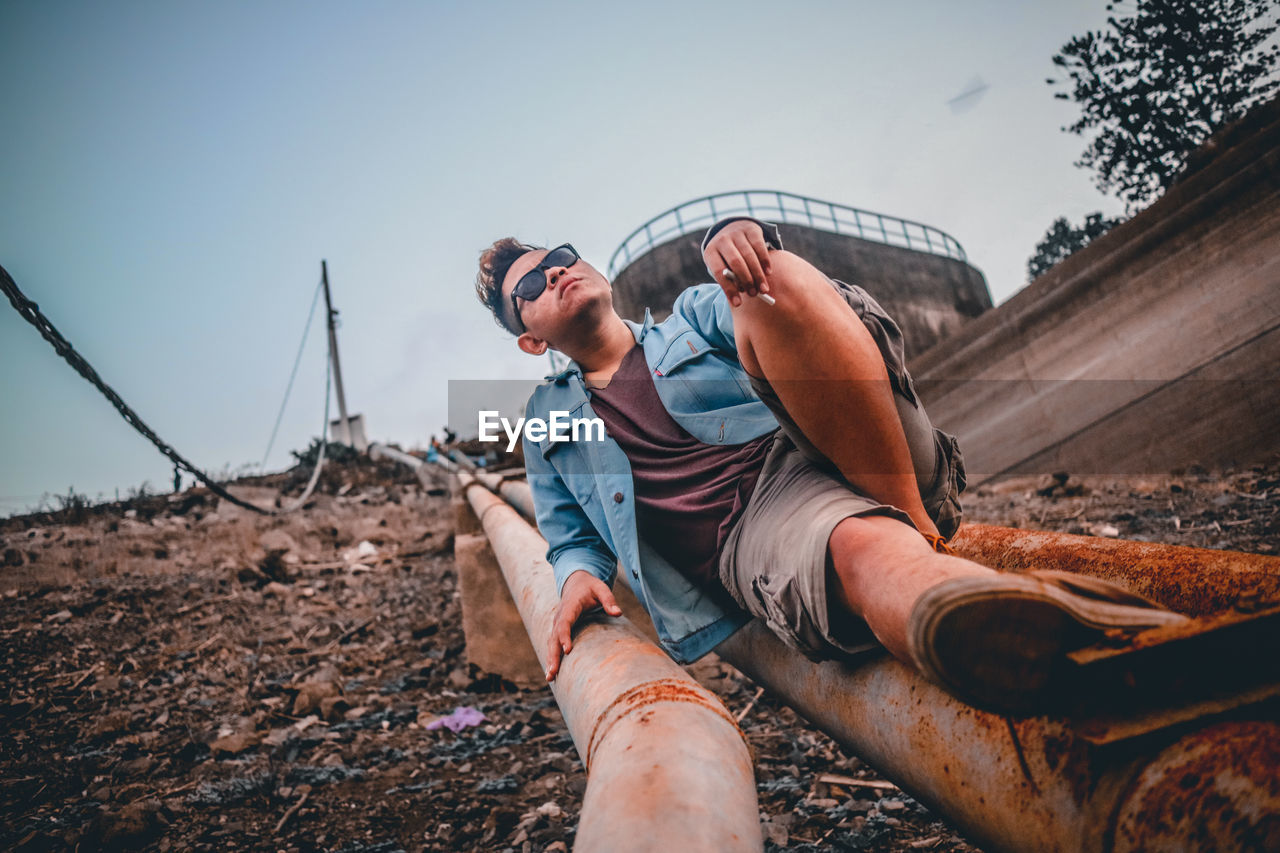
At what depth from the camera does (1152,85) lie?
12961 millimetres

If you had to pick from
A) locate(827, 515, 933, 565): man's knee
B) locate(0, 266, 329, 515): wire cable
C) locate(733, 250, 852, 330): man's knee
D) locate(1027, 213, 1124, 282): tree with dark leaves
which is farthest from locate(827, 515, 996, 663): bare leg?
locate(1027, 213, 1124, 282): tree with dark leaves

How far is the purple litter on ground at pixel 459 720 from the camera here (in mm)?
2609

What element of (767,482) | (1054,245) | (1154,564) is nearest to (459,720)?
(767,482)

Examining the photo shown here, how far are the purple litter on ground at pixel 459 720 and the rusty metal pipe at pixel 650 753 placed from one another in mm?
1707

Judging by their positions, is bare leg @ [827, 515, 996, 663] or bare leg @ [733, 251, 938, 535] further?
bare leg @ [733, 251, 938, 535]

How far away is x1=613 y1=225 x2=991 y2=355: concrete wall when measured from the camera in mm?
12414

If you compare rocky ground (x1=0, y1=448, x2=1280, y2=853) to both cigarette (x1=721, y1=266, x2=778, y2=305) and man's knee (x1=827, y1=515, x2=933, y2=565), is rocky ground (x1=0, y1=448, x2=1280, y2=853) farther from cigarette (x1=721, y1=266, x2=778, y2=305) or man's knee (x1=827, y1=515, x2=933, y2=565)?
cigarette (x1=721, y1=266, x2=778, y2=305)

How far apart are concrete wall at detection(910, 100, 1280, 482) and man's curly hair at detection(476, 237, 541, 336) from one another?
548 centimetres

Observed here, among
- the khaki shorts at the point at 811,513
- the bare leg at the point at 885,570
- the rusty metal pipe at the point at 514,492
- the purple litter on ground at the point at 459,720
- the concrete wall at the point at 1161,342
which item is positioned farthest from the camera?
the concrete wall at the point at 1161,342

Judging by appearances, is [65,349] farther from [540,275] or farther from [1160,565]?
[1160,565]

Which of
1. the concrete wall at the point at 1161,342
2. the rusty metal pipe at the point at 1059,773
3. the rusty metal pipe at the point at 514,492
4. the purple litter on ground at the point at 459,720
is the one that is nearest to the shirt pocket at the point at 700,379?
the rusty metal pipe at the point at 1059,773

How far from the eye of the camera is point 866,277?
13914 millimetres

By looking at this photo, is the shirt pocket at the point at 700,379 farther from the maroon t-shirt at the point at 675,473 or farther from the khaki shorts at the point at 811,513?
the khaki shorts at the point at 811,513

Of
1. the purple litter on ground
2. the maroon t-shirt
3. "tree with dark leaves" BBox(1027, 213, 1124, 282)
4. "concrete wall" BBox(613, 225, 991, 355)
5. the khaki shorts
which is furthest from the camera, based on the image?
"tree with dark leaves" BBox(1027, 213, 1124, 282)
